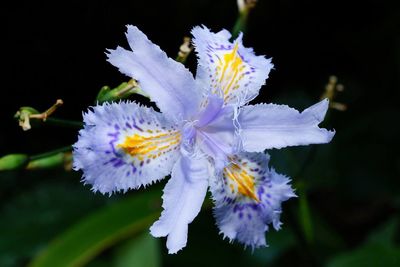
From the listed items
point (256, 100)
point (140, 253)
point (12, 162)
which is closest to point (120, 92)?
point (12, 162)

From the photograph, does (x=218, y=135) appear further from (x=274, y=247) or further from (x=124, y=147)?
(x=274, y=247)

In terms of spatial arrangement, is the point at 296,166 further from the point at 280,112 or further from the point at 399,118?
the point at 280,112

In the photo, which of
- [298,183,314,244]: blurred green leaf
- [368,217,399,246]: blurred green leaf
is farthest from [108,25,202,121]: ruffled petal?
[368,217,399,246]: blurred green leaf

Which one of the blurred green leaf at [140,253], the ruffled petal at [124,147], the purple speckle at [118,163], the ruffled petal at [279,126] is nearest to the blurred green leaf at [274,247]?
the blurred green leaf at [140,253]

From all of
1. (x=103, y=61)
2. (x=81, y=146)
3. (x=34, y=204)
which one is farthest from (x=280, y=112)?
(x=34, y=204)

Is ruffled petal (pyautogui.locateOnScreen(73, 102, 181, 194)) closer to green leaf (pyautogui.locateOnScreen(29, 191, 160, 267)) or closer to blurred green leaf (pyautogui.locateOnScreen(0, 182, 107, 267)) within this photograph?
green leaf (pyautogui.locateOnScreen(29, 191, 160, 267))

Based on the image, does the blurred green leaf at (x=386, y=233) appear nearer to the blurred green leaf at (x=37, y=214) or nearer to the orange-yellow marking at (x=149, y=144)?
the blurred green leaf at (x=37, y=214)
